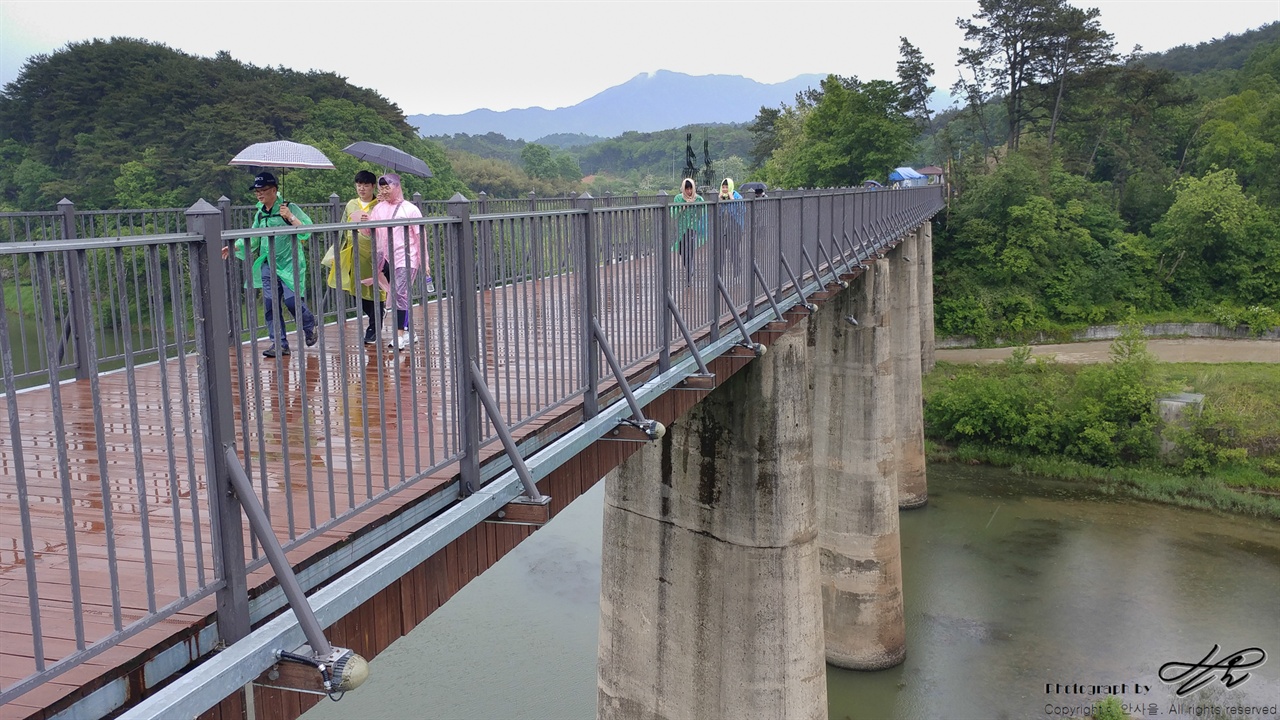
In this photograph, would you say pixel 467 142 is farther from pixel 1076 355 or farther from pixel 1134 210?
pixel 1076 355

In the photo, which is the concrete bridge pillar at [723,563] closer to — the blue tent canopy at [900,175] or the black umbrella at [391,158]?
the black umbrella at [391,158]

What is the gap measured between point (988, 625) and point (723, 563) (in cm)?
935

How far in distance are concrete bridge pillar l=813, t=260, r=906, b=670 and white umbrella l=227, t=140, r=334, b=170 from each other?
11.3 metres

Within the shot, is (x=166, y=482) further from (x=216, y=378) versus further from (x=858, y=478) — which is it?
(x=858, y=478)

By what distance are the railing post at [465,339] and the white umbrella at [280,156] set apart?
615 centimetres

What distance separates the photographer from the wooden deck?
2.84 m

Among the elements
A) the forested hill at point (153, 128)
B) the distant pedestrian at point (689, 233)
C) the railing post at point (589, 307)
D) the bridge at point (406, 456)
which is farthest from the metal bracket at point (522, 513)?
the forested hill at point (153, 128)

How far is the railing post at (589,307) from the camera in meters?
5.73

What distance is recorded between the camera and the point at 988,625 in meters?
19.7

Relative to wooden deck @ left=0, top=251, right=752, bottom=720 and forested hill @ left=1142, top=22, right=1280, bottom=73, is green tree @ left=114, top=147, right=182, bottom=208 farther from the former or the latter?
forested hill @ left=1142, top=22, right=1280, bottom=73

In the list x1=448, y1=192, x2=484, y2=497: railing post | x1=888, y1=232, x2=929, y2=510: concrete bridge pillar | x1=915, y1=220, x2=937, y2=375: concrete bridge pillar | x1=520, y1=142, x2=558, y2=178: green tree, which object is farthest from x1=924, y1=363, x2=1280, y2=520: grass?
x1=520, y1=142, x2=558, y2=178: green tree

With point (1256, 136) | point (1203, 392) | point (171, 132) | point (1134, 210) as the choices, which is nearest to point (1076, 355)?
point (1203, 392)

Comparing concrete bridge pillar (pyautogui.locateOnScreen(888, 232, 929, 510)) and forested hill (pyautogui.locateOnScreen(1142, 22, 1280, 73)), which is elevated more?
forested hill (pyautogui.locateOnScreen(1142, 22, 1280, 73))
